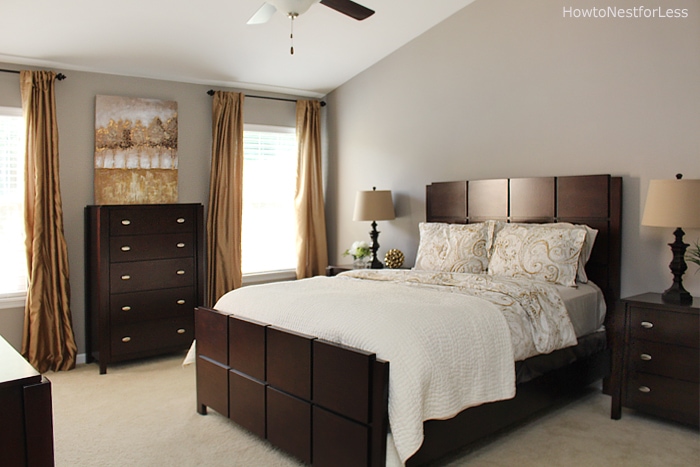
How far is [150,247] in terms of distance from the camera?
15.0 feet

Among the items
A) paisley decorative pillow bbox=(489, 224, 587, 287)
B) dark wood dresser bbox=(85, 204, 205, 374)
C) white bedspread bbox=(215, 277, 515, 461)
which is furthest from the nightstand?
dark wood dresser bbox=(85, 204, 205, 374)

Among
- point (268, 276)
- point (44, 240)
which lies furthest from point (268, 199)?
point (44, 240)

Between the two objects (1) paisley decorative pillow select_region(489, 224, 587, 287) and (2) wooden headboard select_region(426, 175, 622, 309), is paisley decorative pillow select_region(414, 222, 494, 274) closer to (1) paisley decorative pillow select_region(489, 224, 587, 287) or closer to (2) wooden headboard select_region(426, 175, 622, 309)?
(1) paisley decorative pillow select_region(489, 224, 587, 287)

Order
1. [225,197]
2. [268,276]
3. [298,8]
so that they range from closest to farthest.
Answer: [298,8] < [225,197] < [268,276]

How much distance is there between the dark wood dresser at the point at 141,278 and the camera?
14.5ft

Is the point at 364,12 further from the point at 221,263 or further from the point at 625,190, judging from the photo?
the point at 221,263

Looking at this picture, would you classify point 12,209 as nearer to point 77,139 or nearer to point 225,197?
point 77,139

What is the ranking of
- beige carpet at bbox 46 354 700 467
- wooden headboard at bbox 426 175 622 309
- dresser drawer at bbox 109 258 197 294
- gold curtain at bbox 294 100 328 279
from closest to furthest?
beige carpet at bbox 46 354 700 467 < wooden headboard at bbox 426 175 622 309 < dresser drawer at bbox 109 258 197 294 < gold curtain at bbox 294 100 328 279

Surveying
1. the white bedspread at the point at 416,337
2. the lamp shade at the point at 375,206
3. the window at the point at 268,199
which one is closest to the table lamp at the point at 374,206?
the lamp shade at the point at 375,206

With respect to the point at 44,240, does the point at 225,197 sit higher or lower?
higher

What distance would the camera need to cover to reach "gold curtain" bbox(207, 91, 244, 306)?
208 inches

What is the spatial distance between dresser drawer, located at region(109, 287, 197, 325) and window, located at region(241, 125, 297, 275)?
949mm

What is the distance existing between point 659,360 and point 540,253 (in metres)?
0.90

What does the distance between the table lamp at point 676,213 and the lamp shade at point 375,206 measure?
89.1 inches
